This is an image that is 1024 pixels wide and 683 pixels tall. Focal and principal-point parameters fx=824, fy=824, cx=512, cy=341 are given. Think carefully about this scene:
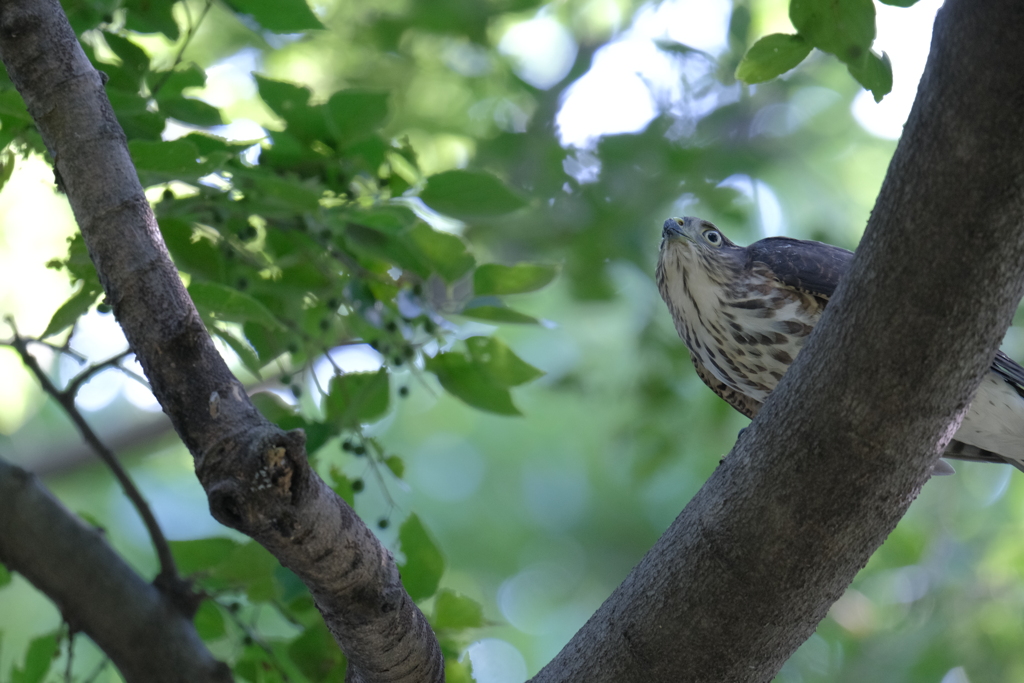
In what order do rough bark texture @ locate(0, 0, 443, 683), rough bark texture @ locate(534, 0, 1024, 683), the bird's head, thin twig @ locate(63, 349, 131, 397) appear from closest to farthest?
rough bark texture @ locate(534, 0, 1024, 683) < rough bark texture @ locate(0, 0, 443, 683) < thin twig @ locate(63, 349, 131, 397) < the bird's head

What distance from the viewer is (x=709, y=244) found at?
9.94ft

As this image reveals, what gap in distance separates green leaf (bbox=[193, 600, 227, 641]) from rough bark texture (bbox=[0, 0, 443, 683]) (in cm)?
99

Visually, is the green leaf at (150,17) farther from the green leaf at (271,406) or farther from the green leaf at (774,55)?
the green leaf at (774,55)

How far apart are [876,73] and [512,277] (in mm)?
1034

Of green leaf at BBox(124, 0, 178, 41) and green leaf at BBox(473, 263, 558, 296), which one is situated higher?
green leaf at BBox(124, 0, 178, 41)

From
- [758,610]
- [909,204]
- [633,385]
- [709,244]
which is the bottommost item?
[758,610]

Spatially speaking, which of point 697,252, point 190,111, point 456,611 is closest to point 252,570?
point 456,611

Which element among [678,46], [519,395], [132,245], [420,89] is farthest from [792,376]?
[519,395]

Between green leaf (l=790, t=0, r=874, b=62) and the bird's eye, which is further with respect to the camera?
the bird's eye

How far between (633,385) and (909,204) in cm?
413

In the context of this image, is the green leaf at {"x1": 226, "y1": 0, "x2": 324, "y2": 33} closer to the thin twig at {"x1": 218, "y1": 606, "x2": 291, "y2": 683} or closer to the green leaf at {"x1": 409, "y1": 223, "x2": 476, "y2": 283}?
the green leaf at {"x1": 409, "y1": 223, "x2": 476, "y2": 283}

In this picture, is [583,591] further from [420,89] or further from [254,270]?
[254,270]

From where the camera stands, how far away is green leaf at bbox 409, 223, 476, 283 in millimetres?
2289

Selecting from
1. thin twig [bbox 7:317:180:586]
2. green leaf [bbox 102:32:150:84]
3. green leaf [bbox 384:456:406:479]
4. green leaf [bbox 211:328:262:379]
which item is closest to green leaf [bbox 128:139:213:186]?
green leaf [bbox 211:328:262:379]
